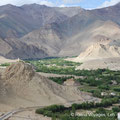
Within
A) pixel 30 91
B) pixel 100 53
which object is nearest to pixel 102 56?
pixel 100 53

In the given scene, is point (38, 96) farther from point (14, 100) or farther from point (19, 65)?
point (19, 65)

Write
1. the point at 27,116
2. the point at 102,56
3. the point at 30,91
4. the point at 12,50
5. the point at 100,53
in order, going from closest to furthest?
the point at 27,116
the point at 30,91
the point at 102,56
the point at 100,53
the point at 12,50

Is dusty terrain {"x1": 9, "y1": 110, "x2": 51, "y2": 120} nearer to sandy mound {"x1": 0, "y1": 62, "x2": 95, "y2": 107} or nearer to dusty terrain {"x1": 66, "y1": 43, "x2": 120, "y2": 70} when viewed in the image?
sandy mound {"x1": 0, "y1": 62, "x2": 95, "y2": 107}

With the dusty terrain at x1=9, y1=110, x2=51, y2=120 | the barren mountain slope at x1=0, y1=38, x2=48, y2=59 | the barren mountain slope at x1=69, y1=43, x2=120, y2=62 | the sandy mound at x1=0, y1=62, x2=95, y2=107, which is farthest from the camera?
the barren mountain slope at x1=0, y1=38, x2=48, y2=59

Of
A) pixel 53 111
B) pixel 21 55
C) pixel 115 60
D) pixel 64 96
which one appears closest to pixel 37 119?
pixel 53 111

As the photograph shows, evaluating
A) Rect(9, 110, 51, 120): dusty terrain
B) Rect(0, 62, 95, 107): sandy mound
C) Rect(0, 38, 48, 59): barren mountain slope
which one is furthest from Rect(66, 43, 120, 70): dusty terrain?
Rect(9, 110, 51, 120): dusty terrain

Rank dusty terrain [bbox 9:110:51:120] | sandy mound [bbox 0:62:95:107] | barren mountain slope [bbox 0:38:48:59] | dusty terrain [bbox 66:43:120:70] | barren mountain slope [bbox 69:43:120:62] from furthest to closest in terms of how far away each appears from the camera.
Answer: barren mountain slope [bbox 0:38:48:59] < barren mountain slope [bbox 69:43:120:62] < dusty terrain [bbox 66:43:120:70] < sandy mound [bbox 0:62:95:107] < dusty terrain [bbox 9:110:51:120]

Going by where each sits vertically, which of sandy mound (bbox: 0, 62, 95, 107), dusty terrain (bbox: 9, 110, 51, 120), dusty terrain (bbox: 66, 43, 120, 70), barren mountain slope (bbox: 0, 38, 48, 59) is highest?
barren mountain slope (bbox: 0, 38, 48, 59)

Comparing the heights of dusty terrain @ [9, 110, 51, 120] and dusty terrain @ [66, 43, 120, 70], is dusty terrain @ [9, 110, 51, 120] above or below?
below

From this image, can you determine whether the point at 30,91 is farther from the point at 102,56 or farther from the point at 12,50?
the point at 12,50
